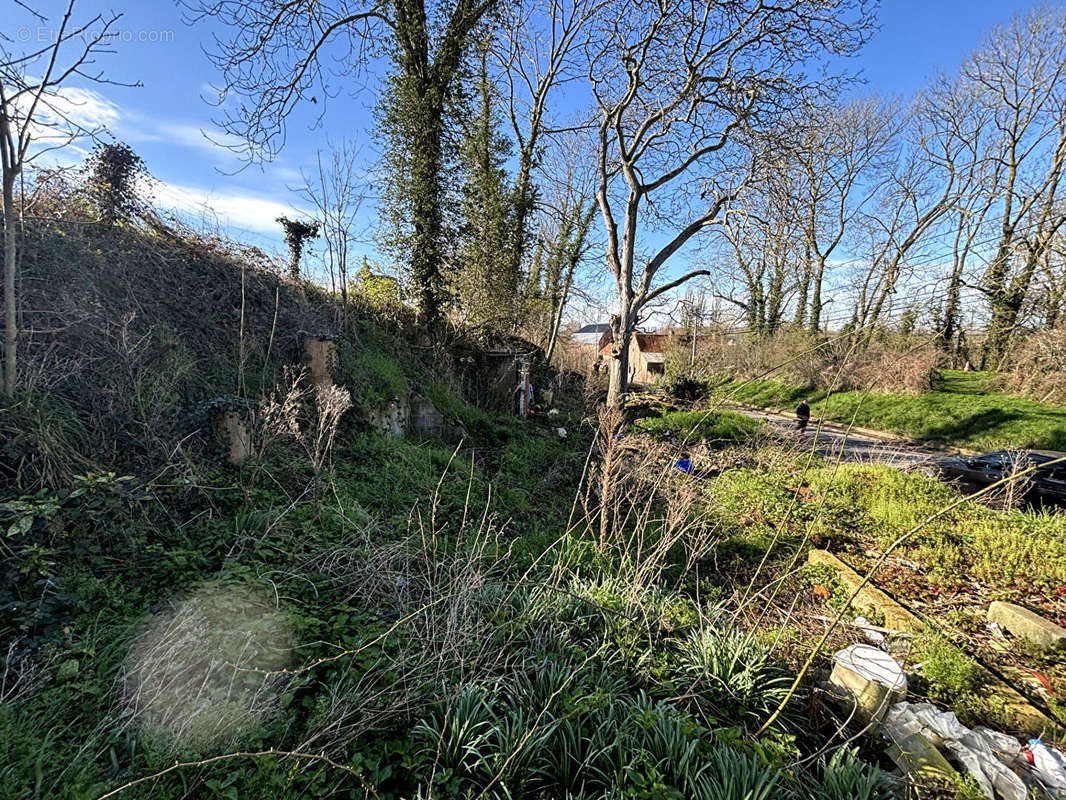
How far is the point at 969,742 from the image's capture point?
2.23 m

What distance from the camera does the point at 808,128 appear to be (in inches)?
336

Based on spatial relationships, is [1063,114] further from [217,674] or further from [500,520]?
[217,674]

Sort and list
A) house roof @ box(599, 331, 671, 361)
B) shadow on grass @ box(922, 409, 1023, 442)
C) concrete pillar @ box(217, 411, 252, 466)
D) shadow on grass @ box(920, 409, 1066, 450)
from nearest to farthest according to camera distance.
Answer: concrete pillar @ box(217, 411, 252, 466) < shadow on grass @ box(920, 409, 1066, 450) < shadow on grass @ box(922, 409, 1023, 442) < house roof @ box(599, 331, 671, 361)

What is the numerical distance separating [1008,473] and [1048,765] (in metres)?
5.94

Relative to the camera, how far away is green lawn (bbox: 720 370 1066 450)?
435 inches

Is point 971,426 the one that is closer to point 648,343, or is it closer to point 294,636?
point 294,636

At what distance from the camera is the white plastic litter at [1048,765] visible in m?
2.02

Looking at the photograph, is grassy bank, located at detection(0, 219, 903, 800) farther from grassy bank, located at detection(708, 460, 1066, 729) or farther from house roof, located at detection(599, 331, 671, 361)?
house roof, located at detection(599, 331, 671, 361)

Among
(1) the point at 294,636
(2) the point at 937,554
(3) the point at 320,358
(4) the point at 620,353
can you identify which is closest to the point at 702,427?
(4) the point at 620,353

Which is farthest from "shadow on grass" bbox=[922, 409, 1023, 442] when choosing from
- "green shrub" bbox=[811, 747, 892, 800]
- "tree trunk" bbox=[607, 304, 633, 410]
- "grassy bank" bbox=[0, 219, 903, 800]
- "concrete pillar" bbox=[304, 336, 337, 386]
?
"concrete pillar" bbox=[304, 336, 337, 386]

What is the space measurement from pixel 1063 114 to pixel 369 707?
25.6 meters

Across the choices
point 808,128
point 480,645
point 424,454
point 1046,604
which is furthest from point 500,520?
point 808,128

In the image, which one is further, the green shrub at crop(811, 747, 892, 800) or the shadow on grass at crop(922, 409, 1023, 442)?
the shadow on grass at crop(922, 409, 1023, 442)

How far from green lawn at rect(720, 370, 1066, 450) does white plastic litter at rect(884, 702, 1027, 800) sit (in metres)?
7.43
